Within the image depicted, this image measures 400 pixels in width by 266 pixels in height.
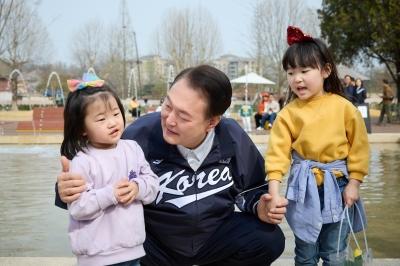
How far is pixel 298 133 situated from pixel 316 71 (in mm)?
329

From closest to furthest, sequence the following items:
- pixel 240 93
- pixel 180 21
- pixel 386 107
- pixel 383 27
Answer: pixel 386 107 < pixel 383 27 < pixel 180 21 < pixel 240 93

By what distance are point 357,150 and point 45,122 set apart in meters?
16.2

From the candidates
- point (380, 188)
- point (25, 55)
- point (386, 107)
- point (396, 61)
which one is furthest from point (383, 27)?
point (25, 55)

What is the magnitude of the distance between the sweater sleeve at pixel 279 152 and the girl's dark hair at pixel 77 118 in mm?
859

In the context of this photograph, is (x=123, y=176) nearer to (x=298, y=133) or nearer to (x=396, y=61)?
(x=298, y=133)

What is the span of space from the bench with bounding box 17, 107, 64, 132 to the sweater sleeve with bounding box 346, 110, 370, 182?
1554 cm

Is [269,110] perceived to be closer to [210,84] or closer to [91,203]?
[210,84]

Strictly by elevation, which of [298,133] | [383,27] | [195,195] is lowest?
[195,195]

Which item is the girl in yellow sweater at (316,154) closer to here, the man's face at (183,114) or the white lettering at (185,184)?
the white lettering at (185,184)

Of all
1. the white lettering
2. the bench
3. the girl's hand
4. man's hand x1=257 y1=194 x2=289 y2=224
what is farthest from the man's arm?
the bench

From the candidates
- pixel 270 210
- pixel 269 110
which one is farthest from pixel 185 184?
pixel 269 110

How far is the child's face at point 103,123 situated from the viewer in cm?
248

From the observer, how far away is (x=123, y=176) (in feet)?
8.12

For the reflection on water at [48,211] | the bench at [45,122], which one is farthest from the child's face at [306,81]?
the bench at [45,122]
